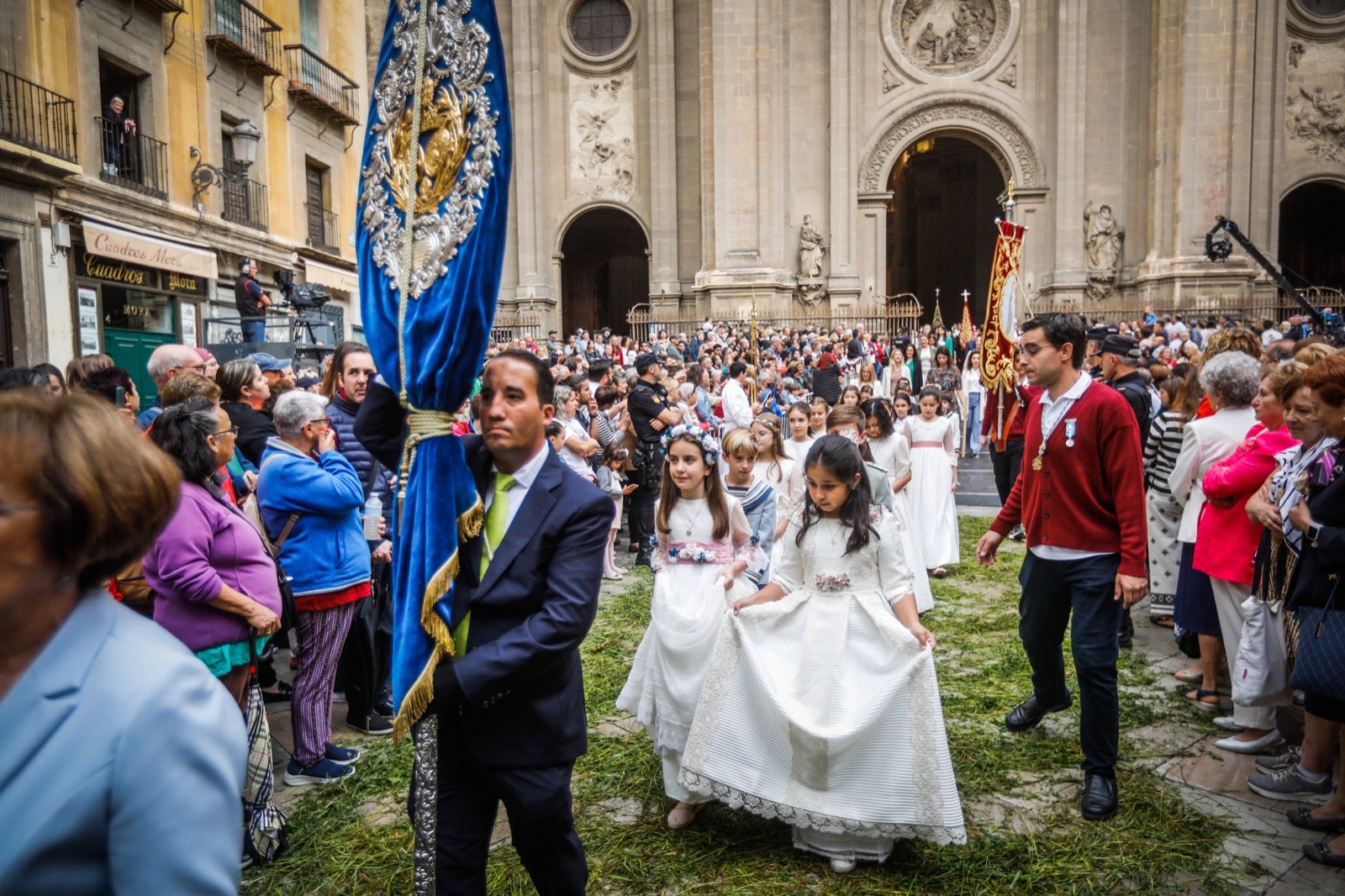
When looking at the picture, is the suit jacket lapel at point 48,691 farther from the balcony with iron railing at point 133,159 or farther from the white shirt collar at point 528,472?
the balcony with iron railing at point 133,159

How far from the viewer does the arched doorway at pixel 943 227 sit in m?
35.6

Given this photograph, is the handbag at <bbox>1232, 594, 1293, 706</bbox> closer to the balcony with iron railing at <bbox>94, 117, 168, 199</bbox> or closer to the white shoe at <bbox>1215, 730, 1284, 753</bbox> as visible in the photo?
the white shoe at <bbox>1215, 730, 1284, 753</bbox>

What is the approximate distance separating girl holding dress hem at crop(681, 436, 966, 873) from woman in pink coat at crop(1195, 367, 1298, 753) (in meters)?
2.12

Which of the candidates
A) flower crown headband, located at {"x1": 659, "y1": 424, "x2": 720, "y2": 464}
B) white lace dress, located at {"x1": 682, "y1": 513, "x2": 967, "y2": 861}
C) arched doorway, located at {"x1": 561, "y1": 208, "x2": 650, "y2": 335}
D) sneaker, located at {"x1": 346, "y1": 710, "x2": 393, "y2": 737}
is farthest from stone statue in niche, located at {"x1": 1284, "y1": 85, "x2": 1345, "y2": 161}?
sneaker, located at {"x1": 346, "y1": 710, "x2": 393, "y2": 737}

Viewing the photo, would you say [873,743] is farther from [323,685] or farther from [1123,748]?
[323,685]

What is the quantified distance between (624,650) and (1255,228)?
26565mm

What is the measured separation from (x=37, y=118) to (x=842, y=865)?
536 inches

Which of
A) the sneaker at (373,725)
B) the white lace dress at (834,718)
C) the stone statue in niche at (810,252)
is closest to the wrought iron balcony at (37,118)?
the sneaker at (373,725)

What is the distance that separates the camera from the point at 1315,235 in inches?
1228

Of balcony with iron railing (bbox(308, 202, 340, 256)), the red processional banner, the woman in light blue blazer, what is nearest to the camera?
the woman in light blue blazer

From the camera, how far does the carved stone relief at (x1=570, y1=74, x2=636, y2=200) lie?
29.0 metres

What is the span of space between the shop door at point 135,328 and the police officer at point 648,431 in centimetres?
757

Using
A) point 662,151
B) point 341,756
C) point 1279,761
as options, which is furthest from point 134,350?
point 662,151

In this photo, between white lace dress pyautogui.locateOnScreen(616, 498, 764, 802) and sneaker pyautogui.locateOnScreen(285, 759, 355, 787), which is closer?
white lace dress pyautogui.locateOnScreen(616, 498, 764, 802)
